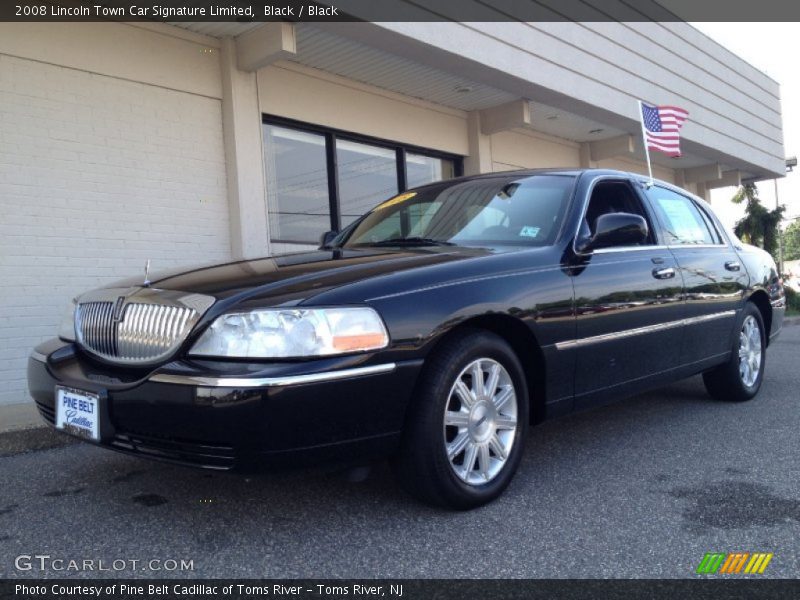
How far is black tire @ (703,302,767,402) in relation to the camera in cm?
499

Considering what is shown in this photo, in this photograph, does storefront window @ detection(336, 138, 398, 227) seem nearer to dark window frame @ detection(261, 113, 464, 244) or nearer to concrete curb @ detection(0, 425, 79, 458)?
dark window frame @ detection(261, 113, 464, 244)

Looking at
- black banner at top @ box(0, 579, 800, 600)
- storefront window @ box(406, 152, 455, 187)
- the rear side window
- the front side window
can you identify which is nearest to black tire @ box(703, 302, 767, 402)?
the rear side window

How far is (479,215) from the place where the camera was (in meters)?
3.76

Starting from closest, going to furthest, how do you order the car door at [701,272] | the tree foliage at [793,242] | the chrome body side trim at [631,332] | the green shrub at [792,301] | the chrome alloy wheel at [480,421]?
the chrome alloy wheel at [480,421]
the chrome body side trim at [631,332]
the car door at [701,272]
the green shrub at [792,301]
the tree foliage at [793,242]

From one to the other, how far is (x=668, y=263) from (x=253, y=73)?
519cm

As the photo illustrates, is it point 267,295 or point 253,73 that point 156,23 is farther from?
point 267,295

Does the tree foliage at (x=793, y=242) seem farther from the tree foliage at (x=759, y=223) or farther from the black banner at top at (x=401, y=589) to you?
the black banner at top at (x=401, y=589)

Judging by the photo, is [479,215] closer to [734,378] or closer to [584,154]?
[734,378]

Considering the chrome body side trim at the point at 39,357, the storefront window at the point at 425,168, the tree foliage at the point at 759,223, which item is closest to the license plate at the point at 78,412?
the chrome body side trim at the point at 39,357

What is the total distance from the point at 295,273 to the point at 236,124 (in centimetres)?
502

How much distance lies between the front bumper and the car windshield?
1.15 metres

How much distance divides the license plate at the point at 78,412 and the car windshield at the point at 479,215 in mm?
1693

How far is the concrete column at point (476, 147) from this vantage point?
1076 centimetres

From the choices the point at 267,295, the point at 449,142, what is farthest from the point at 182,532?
the point at 449,142
